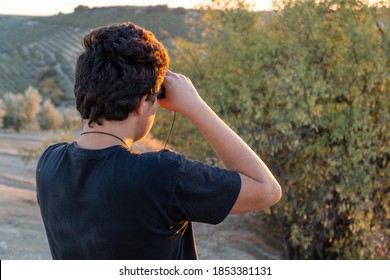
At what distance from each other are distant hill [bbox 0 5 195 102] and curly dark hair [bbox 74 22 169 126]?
2945 cm

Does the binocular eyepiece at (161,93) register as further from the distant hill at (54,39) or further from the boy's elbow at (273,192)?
the distant hill at (54,39)

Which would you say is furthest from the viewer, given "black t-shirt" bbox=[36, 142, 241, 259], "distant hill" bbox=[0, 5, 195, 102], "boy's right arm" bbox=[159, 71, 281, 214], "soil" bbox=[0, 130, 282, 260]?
"distant hill" bbox=[0, 5, 195, 102]

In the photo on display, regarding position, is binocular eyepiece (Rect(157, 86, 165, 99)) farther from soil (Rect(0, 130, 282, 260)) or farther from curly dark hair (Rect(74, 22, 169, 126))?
soil (Rect(0, 130, 282, 260))

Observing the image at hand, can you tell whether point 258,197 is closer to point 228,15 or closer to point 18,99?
point 228,15

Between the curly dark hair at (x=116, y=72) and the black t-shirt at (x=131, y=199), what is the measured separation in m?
0.12

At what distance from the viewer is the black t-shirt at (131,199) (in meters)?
1.77

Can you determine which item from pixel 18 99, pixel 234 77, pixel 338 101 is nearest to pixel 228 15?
pixel 234 77

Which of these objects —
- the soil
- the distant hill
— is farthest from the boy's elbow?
the distant hill

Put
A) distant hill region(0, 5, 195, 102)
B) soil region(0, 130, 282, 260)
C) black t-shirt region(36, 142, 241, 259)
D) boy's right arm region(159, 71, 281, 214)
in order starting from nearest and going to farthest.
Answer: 1. black t-shirt region(36, 142, 241, 259)
2. boy's right arm region(159, 71, 281, 214)
3. soil region(0, 130, 282, 260)
4. distant hill region(0, 5, 195, 102)

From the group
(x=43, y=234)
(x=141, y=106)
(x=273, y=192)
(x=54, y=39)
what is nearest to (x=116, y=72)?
(x=141, y=106)

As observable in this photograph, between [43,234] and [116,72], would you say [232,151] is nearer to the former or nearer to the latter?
[116,72]

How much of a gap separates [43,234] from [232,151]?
6.68 m

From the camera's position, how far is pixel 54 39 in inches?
1665

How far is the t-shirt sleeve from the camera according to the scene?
1782 mm
